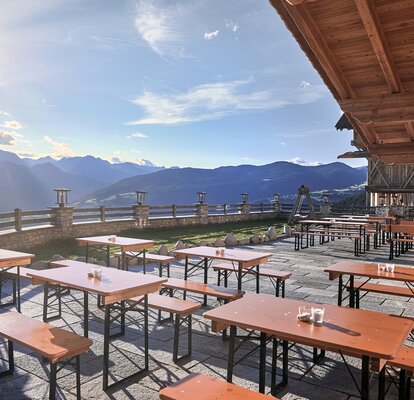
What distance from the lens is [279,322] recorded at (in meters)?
2.76

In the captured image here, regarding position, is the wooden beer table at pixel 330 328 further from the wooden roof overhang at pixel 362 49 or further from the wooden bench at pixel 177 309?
the wooden roof overhang at pixel 362 49

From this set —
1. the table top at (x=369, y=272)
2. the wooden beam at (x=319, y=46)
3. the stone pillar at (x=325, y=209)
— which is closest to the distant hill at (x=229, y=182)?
the stone pillar at (x=325, y=209)

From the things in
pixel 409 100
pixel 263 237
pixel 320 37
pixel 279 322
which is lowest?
pixel 263 237

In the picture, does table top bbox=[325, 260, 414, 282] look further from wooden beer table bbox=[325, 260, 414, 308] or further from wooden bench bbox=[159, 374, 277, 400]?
wooden bench bbox=[159, 374, 277, 400]

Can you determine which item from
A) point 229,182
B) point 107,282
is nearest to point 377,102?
point 107,282

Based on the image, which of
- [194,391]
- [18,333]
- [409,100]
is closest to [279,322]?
[194,391]

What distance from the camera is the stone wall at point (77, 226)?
35.2 ft

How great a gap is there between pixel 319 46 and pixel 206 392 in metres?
3.62

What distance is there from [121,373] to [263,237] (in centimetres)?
1077

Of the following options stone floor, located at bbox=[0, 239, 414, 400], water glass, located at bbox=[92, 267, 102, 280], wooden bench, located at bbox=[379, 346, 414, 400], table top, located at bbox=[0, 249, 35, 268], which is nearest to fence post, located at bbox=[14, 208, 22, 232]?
stone floor, located at bbox=[0, 239, 414, 400]

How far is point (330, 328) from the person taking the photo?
2.65 meters

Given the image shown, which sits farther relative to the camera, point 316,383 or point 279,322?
point 316,383

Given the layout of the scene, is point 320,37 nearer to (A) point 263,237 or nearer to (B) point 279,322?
(B) point 279,322

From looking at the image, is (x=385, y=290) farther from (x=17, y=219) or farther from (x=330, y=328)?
(x=17, y=219)
